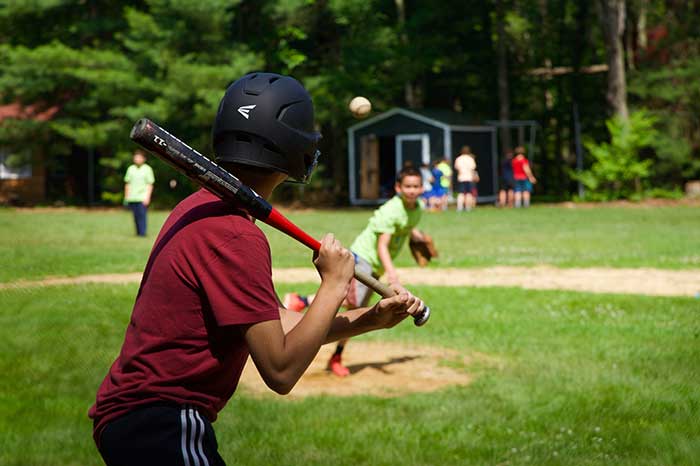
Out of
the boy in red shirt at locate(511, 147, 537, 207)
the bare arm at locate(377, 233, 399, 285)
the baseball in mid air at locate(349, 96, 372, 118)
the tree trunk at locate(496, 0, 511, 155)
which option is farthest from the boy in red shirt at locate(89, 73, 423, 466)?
the tree trunk at locate(496, 0, 511, 155)

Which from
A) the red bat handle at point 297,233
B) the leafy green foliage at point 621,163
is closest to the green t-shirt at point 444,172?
the leafy green foliage at point 621,163

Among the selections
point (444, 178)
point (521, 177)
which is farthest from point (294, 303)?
point (521, 177)

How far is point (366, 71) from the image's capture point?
3784 centimetres

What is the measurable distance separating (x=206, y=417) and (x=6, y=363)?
16.2 feet

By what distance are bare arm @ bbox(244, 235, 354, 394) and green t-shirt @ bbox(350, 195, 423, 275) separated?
562 centimetres

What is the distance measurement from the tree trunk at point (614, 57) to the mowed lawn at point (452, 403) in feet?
92.9

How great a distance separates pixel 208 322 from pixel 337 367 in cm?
538

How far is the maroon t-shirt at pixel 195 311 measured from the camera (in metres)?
2.74

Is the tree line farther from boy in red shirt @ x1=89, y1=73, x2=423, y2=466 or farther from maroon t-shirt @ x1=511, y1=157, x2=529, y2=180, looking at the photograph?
boy in red shirt @ x1=89, y1=73, x2=423, y2=466

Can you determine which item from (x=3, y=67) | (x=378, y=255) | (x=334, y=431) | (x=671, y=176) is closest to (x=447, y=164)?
(x=671, y=176)

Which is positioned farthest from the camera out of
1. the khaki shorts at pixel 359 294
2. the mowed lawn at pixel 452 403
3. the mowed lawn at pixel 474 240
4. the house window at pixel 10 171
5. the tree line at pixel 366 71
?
the house window at pixel 10 171

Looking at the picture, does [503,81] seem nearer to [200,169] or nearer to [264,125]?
[264,125]

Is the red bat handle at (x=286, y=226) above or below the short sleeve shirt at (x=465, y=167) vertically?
above

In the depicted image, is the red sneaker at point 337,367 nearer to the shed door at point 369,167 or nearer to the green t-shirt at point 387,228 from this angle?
the green t-shirt at point 387,228
